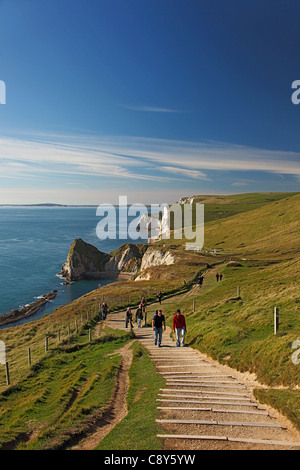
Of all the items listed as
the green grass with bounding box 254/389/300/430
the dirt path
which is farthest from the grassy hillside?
the green grass with bounding box 254/389/300/430

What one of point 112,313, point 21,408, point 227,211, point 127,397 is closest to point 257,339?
point 127,397

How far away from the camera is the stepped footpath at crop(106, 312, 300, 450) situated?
6.73 meters

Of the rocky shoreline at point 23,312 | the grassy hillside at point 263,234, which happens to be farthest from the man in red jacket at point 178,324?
the rocky shoreline at point 23,312

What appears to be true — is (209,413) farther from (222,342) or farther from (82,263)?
(82,263)

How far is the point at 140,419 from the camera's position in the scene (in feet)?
Result: 28.0

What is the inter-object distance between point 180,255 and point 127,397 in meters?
59.9

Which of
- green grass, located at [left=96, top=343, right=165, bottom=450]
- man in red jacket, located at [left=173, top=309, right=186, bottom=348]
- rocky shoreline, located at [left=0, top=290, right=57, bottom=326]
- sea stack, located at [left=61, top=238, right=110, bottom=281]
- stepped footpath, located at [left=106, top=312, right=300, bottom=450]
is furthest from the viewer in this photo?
sea stack, located at [left=61, top=238, right=110, bottom=281]

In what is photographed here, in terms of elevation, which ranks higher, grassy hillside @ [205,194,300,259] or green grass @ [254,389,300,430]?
grassy hillside @ [205,194,300,259]

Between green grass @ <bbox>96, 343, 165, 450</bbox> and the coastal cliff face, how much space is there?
7650cm

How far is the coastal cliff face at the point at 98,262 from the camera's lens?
96.1 m

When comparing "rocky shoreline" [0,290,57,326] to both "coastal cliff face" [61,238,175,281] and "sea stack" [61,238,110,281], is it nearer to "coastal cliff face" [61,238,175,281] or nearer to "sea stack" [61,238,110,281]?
"sea stack" [61,238,110,281]

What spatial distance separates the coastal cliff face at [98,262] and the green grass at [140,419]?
76498mm

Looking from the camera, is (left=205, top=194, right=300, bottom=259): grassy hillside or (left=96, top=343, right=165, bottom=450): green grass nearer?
(left=96, top=343, right=165, bottom=450): green grass

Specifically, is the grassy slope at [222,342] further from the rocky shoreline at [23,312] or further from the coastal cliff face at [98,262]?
the coastal cliff face at [98,262]
